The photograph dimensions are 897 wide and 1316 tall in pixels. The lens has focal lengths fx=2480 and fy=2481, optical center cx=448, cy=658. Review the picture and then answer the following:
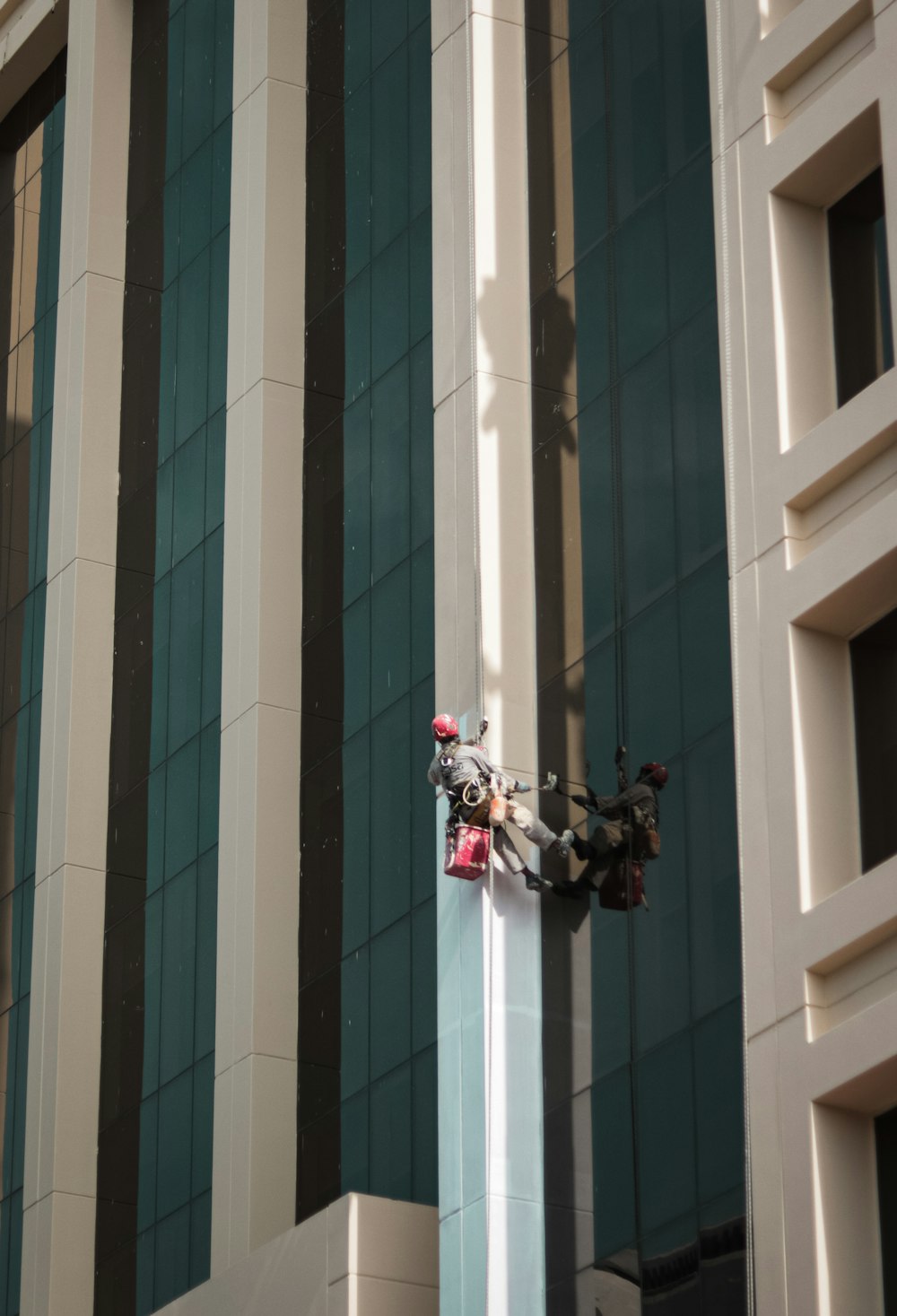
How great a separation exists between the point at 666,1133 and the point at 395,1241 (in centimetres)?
539

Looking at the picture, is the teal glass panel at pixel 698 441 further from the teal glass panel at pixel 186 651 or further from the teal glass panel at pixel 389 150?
the teal glass panel at pixel 186 651

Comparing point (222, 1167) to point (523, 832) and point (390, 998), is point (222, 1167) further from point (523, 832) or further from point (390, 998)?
point (523, 832)

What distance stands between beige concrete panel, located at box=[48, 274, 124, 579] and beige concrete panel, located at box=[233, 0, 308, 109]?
537cm

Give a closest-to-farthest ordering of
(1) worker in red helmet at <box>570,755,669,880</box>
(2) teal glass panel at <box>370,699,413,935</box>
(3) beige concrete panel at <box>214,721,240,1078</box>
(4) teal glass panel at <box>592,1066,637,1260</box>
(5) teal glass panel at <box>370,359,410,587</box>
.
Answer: (4) teal glass panel at <box>592,1066,637,1260</box> → (1) worker in red helmet at <box>570,755,669,880</box> → (2) teal glass panel at <box>370,699,413,935</box> → (5) teal glass panel at <box>370,359,410,587</box> → (3) beige concrete panel at <box>214,721,240,1078</box>

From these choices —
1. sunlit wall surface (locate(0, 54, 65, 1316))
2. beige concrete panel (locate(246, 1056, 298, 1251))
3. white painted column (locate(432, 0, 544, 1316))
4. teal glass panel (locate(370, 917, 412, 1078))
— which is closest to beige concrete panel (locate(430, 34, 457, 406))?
white painted column (locate(432, 0, 544, 1316))

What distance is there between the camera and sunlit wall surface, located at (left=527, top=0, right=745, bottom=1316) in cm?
2591

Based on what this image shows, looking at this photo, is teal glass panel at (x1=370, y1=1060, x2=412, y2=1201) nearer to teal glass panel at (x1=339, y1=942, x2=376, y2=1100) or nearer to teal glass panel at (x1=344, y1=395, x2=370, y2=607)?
teal glass panel at (x1=339, y1=942, x2=376, y2=1100)

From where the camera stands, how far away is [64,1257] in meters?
39.9

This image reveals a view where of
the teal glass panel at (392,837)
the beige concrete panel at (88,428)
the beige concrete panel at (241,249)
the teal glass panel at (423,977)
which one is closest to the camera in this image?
the teal glass panel at (423,977)

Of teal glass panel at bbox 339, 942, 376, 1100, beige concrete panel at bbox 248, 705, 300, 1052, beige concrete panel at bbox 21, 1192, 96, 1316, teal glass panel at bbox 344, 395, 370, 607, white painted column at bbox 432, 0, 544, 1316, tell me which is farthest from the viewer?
beige concrete panel at bbox 21, 1192, 96, 1316

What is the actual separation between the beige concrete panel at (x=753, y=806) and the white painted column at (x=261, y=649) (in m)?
12.9

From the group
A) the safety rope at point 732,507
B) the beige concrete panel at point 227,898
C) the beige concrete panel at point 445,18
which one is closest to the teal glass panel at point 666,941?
the safety rope at point 732,507

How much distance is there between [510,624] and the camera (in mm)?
30672

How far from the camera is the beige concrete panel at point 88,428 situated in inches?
1774
